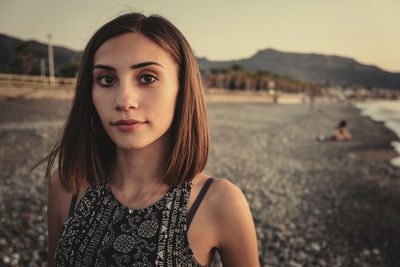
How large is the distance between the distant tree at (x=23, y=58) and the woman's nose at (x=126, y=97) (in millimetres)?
59045

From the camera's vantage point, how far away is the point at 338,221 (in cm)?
621

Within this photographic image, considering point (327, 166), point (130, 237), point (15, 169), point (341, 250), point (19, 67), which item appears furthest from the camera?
point (19, 67)

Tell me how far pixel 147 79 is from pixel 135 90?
94 millimetres

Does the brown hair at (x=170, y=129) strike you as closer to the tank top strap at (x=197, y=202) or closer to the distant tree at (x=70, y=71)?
the tank top strap at (x=197, y=202)

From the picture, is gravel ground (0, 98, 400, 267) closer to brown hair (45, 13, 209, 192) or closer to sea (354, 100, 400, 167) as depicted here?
brown hair (45, 13, 209, 192)

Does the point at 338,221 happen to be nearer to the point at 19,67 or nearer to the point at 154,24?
the point at 154,24

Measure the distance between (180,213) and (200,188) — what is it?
18cm

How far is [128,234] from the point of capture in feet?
4.58

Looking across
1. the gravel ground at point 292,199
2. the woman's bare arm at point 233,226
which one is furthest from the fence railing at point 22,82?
the woman's bare arm at point 233,226

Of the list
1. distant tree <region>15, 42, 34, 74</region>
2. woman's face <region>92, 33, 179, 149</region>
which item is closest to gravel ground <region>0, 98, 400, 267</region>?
woman's face <region>92, 33, 179, 149</region>

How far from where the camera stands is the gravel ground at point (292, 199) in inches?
189

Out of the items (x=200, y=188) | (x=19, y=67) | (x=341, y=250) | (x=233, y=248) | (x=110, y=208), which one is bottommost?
(x=341, y=250)

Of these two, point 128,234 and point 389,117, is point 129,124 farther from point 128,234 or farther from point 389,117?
point 389,117

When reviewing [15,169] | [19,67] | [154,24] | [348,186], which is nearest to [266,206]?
[348,186]
